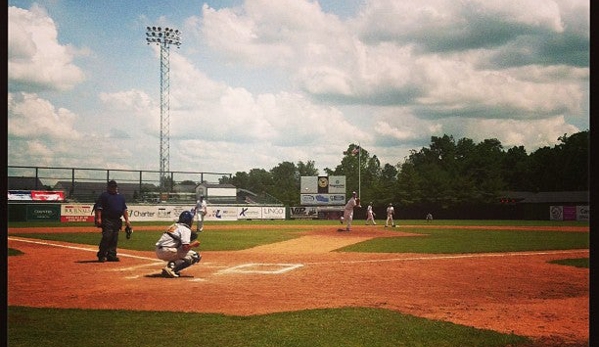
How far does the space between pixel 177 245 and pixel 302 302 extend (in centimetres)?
330

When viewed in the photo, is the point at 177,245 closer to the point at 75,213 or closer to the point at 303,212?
the point at 75,213

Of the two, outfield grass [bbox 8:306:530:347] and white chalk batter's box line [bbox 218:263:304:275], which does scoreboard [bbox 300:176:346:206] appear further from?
outfield grass [bbox 8:306:530:347]

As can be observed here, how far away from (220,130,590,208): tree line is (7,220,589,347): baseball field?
36.4 metres

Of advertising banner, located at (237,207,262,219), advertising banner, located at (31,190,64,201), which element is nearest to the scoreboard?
advertising banner, located at (237,207,262,219)

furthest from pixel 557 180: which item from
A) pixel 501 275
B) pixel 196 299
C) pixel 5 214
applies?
A: pixel 5 214

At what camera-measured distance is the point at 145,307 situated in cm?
679

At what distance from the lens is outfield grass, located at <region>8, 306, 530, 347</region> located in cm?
509

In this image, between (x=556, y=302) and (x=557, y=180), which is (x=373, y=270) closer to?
(x=556, y=302)

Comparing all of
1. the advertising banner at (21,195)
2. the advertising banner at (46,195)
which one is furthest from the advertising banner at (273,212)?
the advertising banner at (21,195)

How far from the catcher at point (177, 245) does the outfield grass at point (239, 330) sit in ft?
9.64

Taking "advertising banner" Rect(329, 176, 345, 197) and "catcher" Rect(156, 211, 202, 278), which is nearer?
"catcher" Rect(156, 211, 202, 278)

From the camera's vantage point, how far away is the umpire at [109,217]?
39.3ft

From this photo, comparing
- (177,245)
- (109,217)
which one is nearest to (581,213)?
(109,217)

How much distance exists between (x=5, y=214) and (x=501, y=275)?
997cm
